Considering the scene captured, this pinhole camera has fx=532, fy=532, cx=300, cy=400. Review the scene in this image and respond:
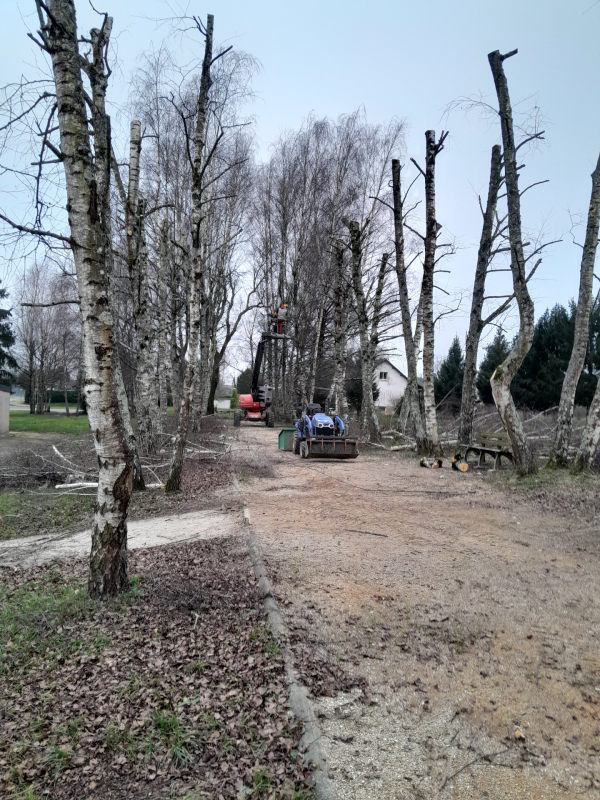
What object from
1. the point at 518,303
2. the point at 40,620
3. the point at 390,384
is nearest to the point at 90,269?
the point at 40,620

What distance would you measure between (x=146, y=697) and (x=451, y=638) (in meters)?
2.28

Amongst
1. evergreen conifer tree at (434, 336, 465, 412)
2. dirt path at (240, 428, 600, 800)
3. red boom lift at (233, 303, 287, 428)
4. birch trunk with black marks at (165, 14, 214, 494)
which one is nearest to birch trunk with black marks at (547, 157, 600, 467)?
dirt path at (240, 428, 600, 800)

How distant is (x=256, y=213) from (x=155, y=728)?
29414 millimetres

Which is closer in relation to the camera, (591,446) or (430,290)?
(591,446)

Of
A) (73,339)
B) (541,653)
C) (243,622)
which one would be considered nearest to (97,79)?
(243,622)

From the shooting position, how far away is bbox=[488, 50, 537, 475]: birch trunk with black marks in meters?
10.4

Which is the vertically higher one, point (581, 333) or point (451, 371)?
point (451, 371)

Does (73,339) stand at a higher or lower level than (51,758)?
higher

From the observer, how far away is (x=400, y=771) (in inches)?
108

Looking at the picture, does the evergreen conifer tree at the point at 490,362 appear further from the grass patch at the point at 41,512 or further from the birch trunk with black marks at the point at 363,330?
the grass patch at the point at 41,512

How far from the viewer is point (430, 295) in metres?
13.7

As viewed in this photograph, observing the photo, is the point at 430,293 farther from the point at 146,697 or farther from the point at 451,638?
the point at 146,697

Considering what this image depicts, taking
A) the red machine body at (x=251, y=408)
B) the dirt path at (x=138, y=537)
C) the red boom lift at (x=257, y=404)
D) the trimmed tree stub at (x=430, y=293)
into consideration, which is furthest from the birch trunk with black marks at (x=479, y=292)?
the red machine body at (x=251, y=408)

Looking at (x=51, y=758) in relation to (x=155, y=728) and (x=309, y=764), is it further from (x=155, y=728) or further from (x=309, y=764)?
(x=309, y=764)
